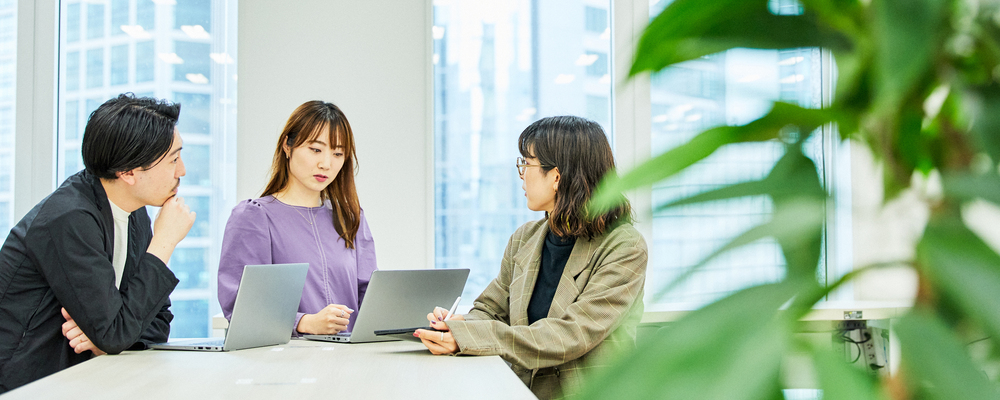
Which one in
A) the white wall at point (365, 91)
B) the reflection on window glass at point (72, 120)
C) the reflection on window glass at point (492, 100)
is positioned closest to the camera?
the reflection on window glass at point (72, 120)

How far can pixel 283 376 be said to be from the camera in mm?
1298

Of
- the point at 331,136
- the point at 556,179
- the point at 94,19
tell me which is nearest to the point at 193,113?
the point at 94,19

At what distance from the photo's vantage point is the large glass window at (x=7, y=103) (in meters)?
2.75

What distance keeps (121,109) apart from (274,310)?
0.63 metres

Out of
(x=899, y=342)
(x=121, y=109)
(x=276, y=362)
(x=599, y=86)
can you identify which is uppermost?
(x=599, y=86)

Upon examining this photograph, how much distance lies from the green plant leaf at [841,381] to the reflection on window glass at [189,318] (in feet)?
10.9

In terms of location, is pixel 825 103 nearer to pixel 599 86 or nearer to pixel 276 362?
pixel 276 362

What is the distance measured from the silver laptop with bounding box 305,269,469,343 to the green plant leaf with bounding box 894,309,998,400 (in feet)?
4.85

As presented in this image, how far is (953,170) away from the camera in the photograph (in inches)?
7.9

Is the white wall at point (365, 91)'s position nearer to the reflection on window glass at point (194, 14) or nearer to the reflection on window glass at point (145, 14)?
the reflection on window glass at point (194, 14)

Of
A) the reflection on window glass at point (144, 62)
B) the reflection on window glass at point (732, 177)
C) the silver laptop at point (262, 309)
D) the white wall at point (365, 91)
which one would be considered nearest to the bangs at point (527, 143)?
the silver laptop at point (262, 309)

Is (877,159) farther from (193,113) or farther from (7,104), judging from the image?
(7,104)

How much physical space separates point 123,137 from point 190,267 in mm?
1645

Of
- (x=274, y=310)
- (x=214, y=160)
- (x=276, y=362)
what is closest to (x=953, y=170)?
(x=276, y=362)
